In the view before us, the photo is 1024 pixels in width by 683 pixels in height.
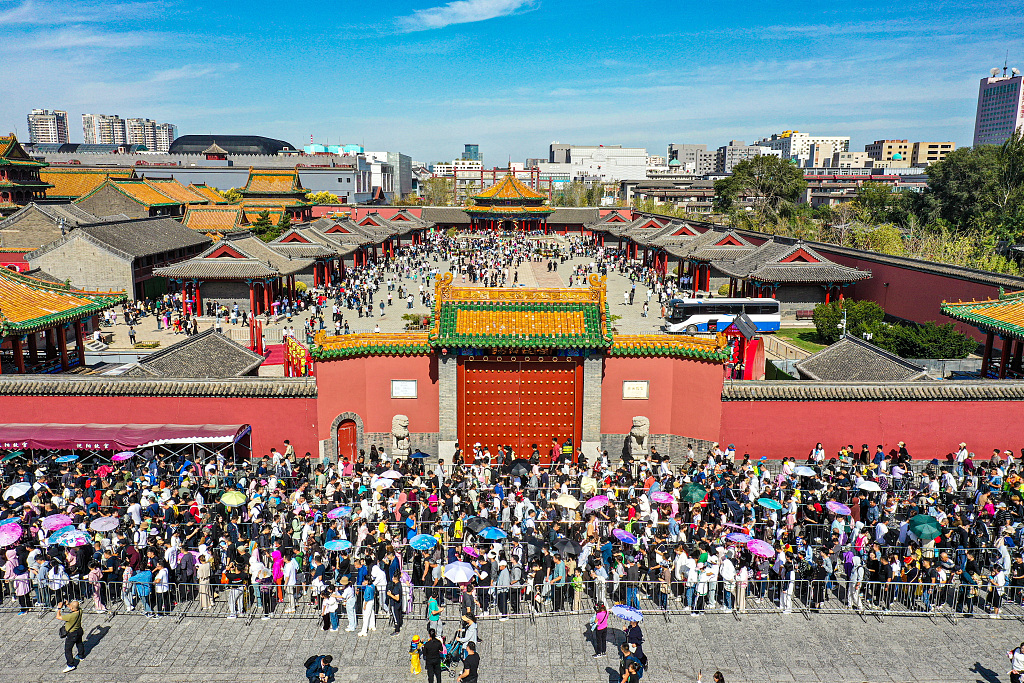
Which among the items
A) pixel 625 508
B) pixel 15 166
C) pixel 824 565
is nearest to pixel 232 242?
pixel 15 166

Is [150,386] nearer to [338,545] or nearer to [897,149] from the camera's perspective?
Result: [338,545]

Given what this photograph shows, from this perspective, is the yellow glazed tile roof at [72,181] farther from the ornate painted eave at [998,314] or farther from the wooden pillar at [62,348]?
the ornate painted eave at [998,314]

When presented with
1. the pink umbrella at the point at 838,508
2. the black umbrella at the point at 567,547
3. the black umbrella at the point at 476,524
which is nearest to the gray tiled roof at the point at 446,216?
the black umbrella at the point at 476,524

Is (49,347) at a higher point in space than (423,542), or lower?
higher

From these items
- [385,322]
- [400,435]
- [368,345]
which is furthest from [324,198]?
[400,435]

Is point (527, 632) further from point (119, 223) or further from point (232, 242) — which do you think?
point (119, 223)

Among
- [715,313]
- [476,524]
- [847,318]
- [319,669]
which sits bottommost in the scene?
[319,669]

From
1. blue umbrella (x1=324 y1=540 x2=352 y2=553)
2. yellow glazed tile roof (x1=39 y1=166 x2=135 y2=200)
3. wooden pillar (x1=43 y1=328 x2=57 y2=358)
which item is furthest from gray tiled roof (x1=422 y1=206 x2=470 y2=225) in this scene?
blue umbrella (x1=324 y1=540 x2=352 y2=553)
